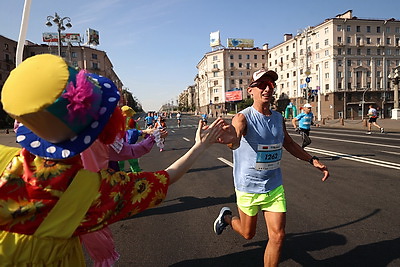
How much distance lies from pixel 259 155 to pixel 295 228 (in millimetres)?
1620

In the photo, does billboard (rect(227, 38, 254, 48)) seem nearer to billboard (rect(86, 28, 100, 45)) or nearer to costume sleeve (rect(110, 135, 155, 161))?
billboard (rect(86, 28, 100, 45))

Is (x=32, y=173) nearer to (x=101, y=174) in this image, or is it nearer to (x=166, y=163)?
(x=101, y=174)

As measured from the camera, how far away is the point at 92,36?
71.6 m

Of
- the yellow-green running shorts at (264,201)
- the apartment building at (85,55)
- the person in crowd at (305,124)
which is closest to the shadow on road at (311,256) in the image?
the yellow-green running shorts at (264,201)

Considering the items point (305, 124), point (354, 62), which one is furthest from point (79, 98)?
point (354, 62)

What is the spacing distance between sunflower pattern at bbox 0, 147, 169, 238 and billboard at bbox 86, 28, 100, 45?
257 feet

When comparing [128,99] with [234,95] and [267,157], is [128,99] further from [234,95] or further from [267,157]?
[234,95]

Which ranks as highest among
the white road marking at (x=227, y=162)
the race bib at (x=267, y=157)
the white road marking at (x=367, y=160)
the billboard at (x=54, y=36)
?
the billboard at (x=54, y=36)

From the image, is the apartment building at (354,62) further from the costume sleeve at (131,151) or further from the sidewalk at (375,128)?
the costume sleeve at (131,151)

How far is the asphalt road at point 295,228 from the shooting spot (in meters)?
2.93

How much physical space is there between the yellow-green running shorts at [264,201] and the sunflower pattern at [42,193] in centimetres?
168

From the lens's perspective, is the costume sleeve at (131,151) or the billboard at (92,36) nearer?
the costume sleeve at (131,151)

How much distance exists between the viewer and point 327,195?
5.02m

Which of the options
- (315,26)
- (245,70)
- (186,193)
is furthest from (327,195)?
(245,70)
